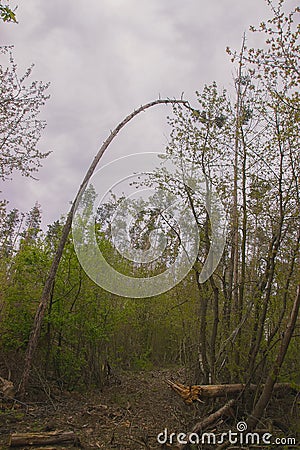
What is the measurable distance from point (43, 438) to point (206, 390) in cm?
205

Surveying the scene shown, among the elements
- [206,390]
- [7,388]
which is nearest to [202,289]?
[206,390]

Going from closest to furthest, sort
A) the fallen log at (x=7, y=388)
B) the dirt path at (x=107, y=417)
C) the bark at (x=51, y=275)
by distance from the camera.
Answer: the dirt path at (x=107, y=417), the fallen log at (x=7, y=388), the bark at (x=51, y=275)

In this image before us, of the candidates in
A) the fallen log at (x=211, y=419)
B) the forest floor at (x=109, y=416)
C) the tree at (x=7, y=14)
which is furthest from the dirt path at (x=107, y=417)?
the tree at (x=7, y=14)

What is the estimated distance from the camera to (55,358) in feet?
24.5

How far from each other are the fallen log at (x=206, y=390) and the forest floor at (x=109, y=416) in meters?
0.30

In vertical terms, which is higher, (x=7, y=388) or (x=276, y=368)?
(x=276, y=368)

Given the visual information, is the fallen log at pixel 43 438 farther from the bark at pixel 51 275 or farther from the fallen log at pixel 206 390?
the bark at pixel 51 275

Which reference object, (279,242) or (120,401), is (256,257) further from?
(120,401)

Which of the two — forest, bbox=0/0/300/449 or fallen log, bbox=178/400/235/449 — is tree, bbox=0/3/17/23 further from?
fallen log, bbox=178/400/235/449

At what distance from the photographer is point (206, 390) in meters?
4.17

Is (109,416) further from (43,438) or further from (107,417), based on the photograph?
(43,438)

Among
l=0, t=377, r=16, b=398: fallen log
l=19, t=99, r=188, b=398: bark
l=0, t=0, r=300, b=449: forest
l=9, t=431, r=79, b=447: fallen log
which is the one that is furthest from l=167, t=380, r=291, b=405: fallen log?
l=0, t=377, r=16, b=398: fallen log

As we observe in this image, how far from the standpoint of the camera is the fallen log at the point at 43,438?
4422mm

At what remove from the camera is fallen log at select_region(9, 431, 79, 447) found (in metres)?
4.42
